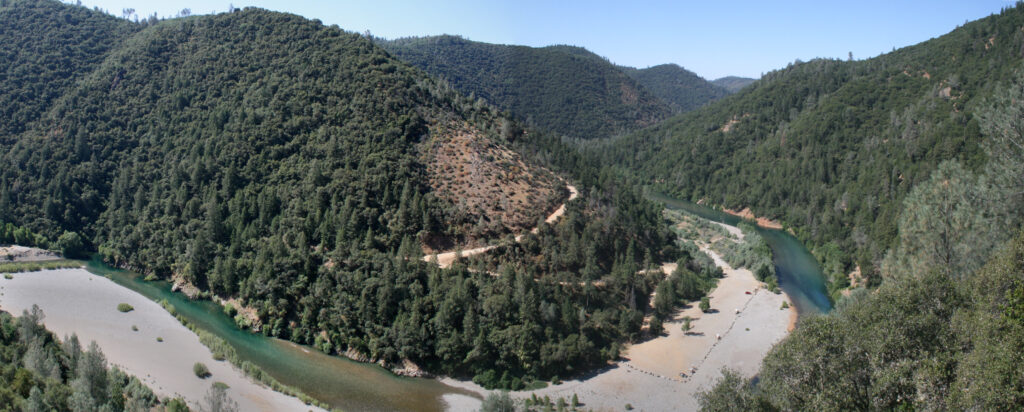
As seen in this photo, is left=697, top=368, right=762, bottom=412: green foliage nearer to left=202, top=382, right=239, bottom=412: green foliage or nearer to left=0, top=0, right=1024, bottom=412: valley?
left=0, top=0, right=1024, bottom=412: valley

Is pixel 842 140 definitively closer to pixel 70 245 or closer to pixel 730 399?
pixel 730 399

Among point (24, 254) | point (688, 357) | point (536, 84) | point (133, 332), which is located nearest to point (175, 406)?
point (133, 332)

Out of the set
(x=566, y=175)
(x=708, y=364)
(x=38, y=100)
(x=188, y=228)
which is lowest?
(x=708, y=364)

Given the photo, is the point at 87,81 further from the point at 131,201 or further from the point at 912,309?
the point at 912,309

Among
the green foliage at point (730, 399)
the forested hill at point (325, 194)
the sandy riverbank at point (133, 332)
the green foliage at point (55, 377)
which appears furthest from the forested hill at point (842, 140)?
the green foliage at point (55, 377)

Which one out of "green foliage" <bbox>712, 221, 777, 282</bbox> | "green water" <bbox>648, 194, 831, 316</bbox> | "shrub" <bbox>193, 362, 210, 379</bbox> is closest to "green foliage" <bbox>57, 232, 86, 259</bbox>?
"shrub" <bbox>193, 362, 210, 379</bbox>

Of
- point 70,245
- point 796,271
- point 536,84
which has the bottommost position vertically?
point 796,271

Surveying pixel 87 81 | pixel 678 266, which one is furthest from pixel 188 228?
pixel 678 266
